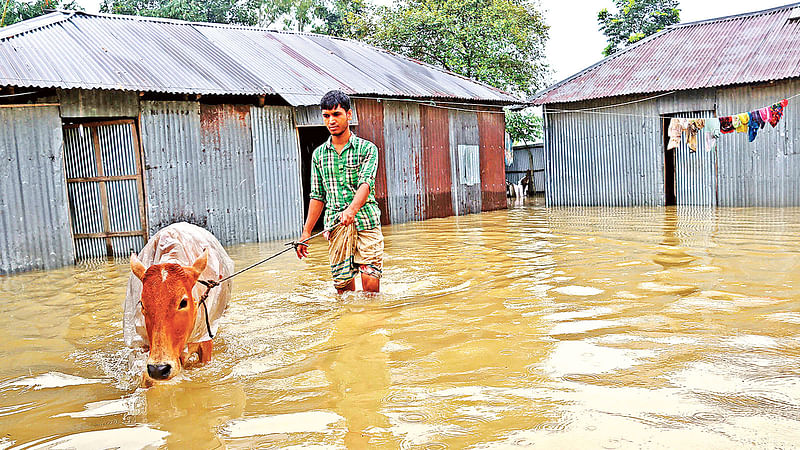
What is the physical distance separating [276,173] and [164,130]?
7.61 ft

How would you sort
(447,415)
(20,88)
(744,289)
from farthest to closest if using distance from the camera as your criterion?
1. (20,88)
2. (744,289)
3. (447,415)

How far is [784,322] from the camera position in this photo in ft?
15.2

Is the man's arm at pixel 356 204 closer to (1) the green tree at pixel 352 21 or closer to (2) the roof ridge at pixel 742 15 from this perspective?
(2) the roof ridge at pixel 742 15

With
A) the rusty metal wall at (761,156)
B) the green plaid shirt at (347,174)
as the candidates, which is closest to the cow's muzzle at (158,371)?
the green plaid shirt at (347,174)

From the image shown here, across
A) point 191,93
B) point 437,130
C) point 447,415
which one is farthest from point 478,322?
point 437,130

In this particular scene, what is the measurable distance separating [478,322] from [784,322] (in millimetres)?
2171

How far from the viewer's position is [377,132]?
48.8 feet

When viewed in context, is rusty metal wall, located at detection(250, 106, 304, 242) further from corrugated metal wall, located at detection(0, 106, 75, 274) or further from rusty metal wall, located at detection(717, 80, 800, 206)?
rusty metal wall, located at detection(717, 80, 800, 206)

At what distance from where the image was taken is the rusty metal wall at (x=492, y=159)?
18328mm

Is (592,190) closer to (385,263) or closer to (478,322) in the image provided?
(385,263)

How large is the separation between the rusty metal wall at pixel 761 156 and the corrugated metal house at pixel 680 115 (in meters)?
0.02

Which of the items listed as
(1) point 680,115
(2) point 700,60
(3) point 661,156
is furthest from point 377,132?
(2) point 700,60

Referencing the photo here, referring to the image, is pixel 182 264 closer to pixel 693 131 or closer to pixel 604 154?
pixel 693 131

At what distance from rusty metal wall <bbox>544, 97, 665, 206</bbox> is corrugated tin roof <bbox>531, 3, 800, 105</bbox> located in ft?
1.91
